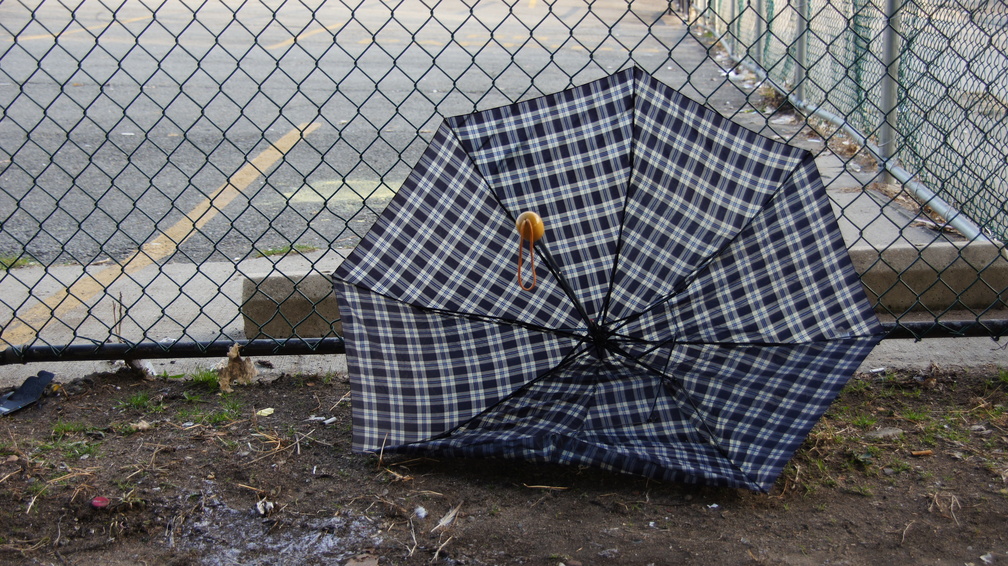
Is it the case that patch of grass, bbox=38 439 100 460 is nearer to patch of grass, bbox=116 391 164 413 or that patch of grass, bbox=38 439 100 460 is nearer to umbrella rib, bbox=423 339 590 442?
patch of grass, bbox=116 391 164 413

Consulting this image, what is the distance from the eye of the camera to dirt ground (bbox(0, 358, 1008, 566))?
2.05 meters

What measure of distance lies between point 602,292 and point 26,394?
80.1 inches

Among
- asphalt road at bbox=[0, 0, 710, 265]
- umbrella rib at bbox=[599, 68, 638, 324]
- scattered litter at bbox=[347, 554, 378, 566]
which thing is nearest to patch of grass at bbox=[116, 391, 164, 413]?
asphalt road at bbox=[0, 0, 710, 265]

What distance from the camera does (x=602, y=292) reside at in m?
2.25

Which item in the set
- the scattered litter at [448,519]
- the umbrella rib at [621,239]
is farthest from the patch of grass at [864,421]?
the scattered litter at [448,519]

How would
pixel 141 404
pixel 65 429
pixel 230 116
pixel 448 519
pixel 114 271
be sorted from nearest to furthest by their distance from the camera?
1. pixel 448 519
2. pixel 65 429
3. pixel 141 404
4. pixel 114 271
5. pixel 230 116

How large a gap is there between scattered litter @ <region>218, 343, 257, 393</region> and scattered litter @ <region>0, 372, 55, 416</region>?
0.60 m

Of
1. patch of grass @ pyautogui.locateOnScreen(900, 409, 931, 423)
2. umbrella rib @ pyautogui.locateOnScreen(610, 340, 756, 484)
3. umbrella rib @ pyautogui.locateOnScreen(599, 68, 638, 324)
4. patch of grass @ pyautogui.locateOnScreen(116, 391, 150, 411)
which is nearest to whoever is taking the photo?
umbrella rib @ pyautogui.locateOnScreen(610, 340, 756, 484)

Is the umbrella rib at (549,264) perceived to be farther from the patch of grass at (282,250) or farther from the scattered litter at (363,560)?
the patch of grass at (282,250)

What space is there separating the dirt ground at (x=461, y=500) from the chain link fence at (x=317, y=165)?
45 centimetres

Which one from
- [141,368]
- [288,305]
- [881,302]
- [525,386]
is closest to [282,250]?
[288,305]

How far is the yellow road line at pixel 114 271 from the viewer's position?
3328mm

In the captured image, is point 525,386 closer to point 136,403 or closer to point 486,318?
point 486,318

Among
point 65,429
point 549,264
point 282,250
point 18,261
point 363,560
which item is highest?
point 549,264
